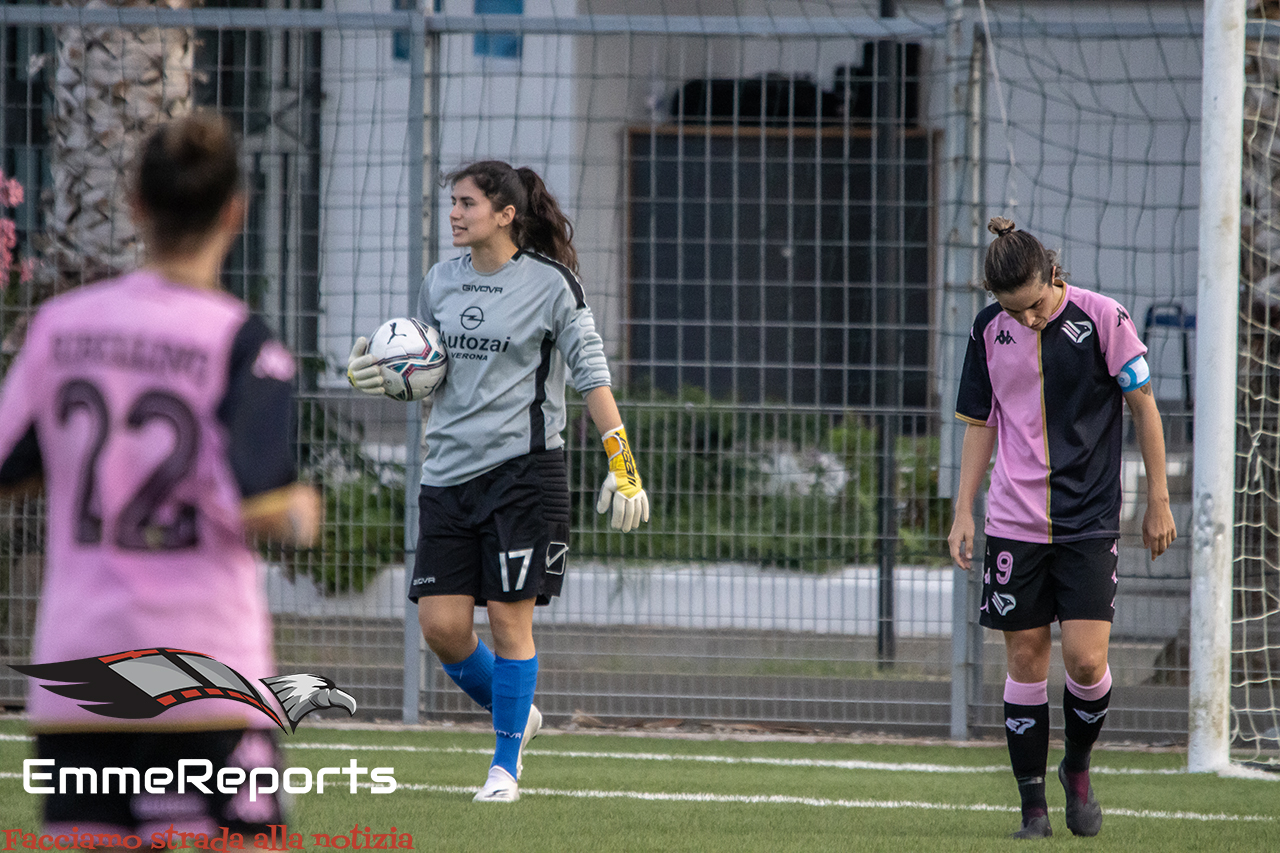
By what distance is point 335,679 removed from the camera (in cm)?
660

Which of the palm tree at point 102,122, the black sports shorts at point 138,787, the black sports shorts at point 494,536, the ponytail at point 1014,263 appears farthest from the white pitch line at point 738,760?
the black sports shorts at point 138,787

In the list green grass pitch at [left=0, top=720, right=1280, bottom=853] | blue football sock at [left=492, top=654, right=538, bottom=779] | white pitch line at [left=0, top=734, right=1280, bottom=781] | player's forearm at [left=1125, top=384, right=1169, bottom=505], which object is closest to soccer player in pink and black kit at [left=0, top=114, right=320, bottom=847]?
green grass pitch at [left=0, top=720, right=1280, bottom=853]

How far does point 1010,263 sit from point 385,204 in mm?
3514

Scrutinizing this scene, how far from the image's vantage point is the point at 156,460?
6.94 feet

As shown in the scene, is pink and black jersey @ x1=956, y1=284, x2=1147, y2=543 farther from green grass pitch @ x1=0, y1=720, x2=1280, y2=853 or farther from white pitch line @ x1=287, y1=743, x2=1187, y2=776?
white pitch line @ x1=287, y1=743, x2=1187, y2=776

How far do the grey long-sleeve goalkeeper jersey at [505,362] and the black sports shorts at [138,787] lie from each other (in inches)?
97.7

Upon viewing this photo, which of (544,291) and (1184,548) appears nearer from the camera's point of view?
(544,291)

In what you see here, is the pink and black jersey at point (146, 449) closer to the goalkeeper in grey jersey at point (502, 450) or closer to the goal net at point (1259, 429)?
the goalkeeper in grey jersey at point (502, 450)

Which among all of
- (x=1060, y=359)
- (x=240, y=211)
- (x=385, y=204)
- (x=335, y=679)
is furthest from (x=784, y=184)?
(x=240, y=211)

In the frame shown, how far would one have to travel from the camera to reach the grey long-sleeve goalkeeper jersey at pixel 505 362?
15.4 ft

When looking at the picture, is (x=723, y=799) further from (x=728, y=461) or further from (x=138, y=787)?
(x=138, y=787)

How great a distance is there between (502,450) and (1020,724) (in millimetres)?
1854

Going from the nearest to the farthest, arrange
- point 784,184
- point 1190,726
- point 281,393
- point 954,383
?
point 281,393
point 1190,726
point 954,383
point 784,184

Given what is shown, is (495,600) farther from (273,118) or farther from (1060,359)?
(273,118)
